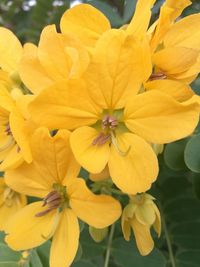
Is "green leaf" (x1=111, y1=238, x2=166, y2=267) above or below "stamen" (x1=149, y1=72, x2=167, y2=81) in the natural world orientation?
below

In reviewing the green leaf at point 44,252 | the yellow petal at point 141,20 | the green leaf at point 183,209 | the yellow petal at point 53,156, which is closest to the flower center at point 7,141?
the yellow petal at point 53,156

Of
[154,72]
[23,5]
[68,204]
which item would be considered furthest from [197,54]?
[23,5]

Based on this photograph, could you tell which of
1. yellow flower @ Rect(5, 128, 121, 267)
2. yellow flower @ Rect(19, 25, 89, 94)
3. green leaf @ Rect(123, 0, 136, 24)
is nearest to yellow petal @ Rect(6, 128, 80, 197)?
yellow flower @ Rect(5, 128, 121, 267)

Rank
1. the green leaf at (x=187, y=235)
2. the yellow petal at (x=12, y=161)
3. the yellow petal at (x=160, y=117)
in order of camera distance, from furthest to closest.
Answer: the green leaf at (x=187, y=235), the yellow petal at (x=12, y=161), the yellow petal at (x=160, y=117)

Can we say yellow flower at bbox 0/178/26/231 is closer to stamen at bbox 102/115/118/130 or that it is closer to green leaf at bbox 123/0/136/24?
stamen at bbox 102/115/118/130

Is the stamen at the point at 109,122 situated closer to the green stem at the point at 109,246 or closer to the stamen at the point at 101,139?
the stamen at the point at 101,139

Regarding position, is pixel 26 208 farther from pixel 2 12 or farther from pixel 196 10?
pixel 2 12
